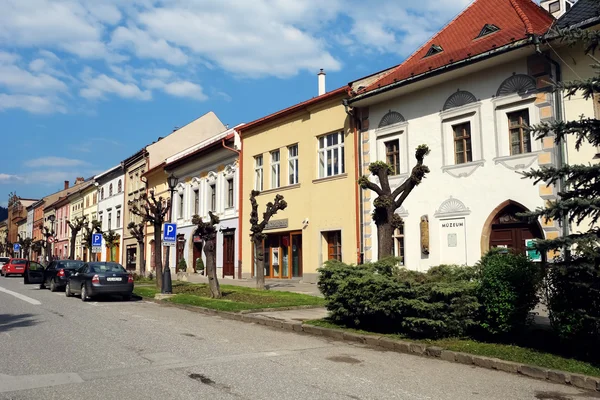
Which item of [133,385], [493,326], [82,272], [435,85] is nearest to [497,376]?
[493,326]

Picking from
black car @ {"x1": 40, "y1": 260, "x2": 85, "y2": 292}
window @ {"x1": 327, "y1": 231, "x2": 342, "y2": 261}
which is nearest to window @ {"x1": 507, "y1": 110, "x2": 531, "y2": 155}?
window @ {"x1": 327, "y1": 231, "x2": 342, "y2": 261}

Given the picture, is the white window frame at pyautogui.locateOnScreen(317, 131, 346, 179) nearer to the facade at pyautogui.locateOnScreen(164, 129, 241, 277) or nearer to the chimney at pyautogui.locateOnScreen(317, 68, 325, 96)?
the chimney at pyautogui.locateOnScreen(317, 68, 325, 96)

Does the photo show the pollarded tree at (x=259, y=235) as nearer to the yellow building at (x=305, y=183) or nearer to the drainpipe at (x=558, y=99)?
the yellow building at (x=305, y=183)

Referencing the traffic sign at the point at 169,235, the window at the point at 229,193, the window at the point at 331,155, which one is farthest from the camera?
the window at the point at 229,193

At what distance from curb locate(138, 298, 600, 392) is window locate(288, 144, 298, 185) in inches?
543

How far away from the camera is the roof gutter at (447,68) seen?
16375 mm

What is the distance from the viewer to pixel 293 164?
26688mm

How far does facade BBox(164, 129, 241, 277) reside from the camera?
3083 centimetres

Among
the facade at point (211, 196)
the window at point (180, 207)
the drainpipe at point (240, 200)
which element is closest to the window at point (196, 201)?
the facade at point (211, 196)

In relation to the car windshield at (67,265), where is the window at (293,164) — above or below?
above

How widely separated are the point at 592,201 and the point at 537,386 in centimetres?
255

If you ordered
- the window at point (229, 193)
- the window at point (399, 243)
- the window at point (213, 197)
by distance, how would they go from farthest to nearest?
the window at point (213, 197) < the window at point (229, 193) < the window at point (399, 243)

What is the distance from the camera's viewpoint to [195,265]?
115 feet

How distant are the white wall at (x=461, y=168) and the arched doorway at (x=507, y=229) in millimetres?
200
